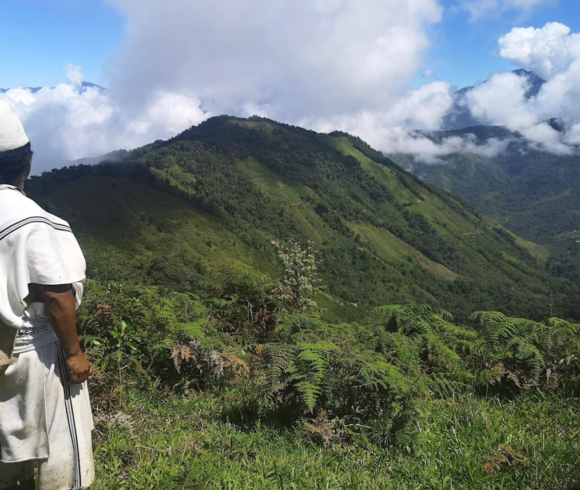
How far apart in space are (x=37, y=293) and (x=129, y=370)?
7.75 feet

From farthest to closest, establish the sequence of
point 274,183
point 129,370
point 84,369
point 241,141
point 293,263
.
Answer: point 241,141 → point 274,183 → point 293,263 → point 129,370 → point 84,369

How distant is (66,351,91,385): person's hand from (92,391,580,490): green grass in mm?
880

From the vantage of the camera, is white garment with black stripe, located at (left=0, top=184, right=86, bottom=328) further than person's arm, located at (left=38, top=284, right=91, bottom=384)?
No

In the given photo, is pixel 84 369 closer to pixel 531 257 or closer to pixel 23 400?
pixel 23 400

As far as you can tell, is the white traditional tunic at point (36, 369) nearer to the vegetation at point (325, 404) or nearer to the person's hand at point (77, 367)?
the person's hand at point (77, 367)

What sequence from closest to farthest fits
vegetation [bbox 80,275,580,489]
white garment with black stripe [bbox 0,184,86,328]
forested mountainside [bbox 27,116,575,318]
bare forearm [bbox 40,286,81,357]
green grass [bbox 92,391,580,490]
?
white garment with black stripe [bbox 0,184,86,328], bare forearm [bbox 40,286,81,357], green grass [bbox 92,391,580,490], vegetation [bbox 80,275,580,489], forested mountainside [bbox 27,116,575,318]

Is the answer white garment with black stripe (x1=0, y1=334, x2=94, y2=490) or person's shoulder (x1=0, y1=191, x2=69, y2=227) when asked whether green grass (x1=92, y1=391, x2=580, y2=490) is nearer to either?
white garment with black stripe (x1=0, y1=334, x2=94, y2=490)

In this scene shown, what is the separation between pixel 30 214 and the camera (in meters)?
2.07

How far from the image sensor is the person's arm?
6.89 feet

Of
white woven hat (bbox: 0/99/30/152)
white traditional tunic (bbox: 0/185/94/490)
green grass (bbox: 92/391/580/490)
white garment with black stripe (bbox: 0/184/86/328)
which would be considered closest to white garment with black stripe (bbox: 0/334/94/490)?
white traditional tunic (bbox: 0/185/94/490)

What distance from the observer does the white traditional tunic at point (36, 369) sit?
201 centimetres

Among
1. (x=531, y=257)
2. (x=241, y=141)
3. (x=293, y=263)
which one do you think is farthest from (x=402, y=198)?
(x=293, y=263)

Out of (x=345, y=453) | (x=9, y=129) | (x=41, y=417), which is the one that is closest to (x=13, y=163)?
(x=9, y=129)

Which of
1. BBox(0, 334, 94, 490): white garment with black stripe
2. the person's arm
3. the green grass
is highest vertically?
the person's arm
